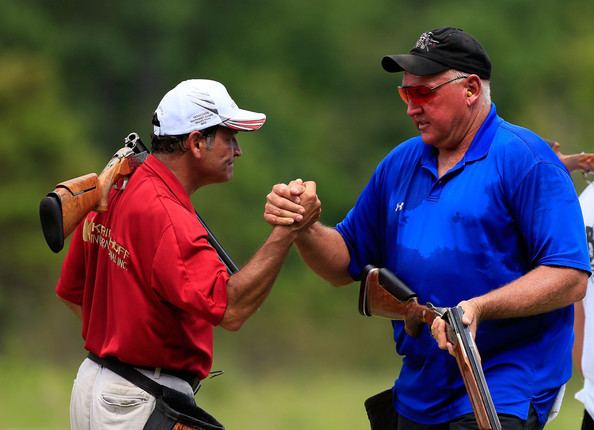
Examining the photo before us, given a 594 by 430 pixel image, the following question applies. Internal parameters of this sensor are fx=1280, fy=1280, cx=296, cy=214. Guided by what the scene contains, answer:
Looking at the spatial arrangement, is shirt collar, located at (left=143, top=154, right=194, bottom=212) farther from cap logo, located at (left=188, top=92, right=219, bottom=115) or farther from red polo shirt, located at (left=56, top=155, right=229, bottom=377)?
cap logo, located at (left=188, top=92, right=219, bottom=115)

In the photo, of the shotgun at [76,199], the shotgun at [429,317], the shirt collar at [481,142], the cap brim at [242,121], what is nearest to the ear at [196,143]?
the cap brim at [242,121]

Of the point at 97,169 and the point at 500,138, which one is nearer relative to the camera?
the point at 500,138

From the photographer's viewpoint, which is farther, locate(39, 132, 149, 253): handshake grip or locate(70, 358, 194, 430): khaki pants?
locate(70, 358, 194, 430): khaki pants

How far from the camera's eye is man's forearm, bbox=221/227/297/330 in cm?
502

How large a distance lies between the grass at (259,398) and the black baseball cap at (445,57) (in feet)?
26.2

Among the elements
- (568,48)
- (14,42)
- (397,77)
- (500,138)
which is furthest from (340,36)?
(500,138)

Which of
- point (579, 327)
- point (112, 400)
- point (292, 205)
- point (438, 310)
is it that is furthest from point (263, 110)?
point (438, 310)

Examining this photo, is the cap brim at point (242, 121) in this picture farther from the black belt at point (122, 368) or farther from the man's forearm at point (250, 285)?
the black belt at point (122, 368)

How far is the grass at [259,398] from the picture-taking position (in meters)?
14.2

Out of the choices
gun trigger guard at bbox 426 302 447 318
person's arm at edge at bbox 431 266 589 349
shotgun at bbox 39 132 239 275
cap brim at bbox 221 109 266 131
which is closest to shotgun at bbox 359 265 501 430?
gun trigger guard at bbox 426 302 447 318

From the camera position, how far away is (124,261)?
5.10m

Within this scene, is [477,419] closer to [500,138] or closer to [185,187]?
[500,138]

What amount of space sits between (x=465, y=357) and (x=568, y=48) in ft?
84.2

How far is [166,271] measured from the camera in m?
4.95
